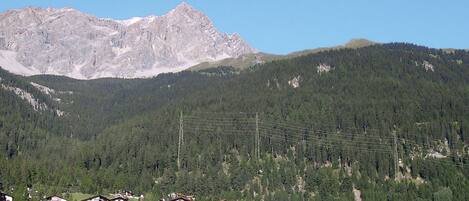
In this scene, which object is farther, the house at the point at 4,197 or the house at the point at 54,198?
the house at the point at 54,198

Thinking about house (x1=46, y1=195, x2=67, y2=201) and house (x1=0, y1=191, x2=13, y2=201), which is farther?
house (x1=46, y1=195, x2=67, y2=201)

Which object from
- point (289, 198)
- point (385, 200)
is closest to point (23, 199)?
point (289, 198)

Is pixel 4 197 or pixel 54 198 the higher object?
pixel 4 197

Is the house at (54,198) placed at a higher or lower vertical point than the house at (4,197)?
lower

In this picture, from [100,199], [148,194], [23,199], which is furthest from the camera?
[148,194]

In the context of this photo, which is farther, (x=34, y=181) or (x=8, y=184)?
(x=34, y=181)

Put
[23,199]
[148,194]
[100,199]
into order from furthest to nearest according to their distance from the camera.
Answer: [148,194], [100,199], [23,199]

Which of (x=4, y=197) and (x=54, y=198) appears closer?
(x=4, y=197)

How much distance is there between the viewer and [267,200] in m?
199

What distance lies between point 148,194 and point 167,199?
5.15 meters

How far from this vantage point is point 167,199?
196 metres

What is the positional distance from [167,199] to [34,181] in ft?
119

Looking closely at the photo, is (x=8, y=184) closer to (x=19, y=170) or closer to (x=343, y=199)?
(x=19, y=170)

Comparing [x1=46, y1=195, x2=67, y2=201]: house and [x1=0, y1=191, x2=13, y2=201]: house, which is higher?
[x1=0, y1=191, x2=13, y2=201]: house
